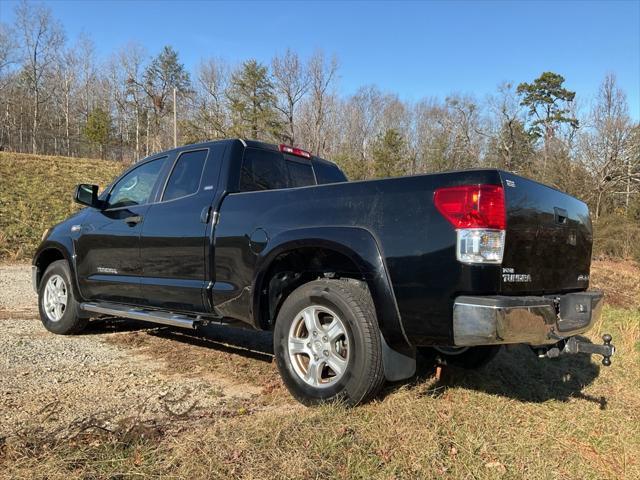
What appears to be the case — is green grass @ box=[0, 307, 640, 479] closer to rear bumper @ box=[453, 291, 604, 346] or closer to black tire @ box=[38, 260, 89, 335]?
rear bumper @ box=[453, 291, 604, 346]


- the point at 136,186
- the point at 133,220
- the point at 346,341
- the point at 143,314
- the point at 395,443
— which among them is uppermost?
the point at 136,186

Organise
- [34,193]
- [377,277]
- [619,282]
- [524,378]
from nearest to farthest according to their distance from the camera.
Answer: [377,277], [524,378], [619,282], [34,193]

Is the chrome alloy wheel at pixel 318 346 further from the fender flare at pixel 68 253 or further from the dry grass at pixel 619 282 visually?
the dry grass at pixel 619 282

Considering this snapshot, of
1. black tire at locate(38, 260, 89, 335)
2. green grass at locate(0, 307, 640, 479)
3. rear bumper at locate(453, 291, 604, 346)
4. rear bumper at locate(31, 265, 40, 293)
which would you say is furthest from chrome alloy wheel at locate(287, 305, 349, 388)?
rear bumper at locate(31, 265, 40, 293)

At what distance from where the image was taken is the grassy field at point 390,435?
2.59 metres

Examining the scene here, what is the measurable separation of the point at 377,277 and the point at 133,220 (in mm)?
2786

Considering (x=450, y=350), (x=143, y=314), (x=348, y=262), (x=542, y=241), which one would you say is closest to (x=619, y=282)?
(x=450, y=350)

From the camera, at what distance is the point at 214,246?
4.09 metres

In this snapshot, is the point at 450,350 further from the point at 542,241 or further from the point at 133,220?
the point at 133,220

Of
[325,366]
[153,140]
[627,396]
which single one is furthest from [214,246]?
[153,140]

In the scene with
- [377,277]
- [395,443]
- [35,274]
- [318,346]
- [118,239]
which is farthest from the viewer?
[35,274]

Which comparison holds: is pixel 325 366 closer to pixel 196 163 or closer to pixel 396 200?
pixel 396 200

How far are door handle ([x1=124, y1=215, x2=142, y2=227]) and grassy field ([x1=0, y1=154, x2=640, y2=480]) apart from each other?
1259 mm

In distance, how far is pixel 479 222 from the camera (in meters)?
2.84
